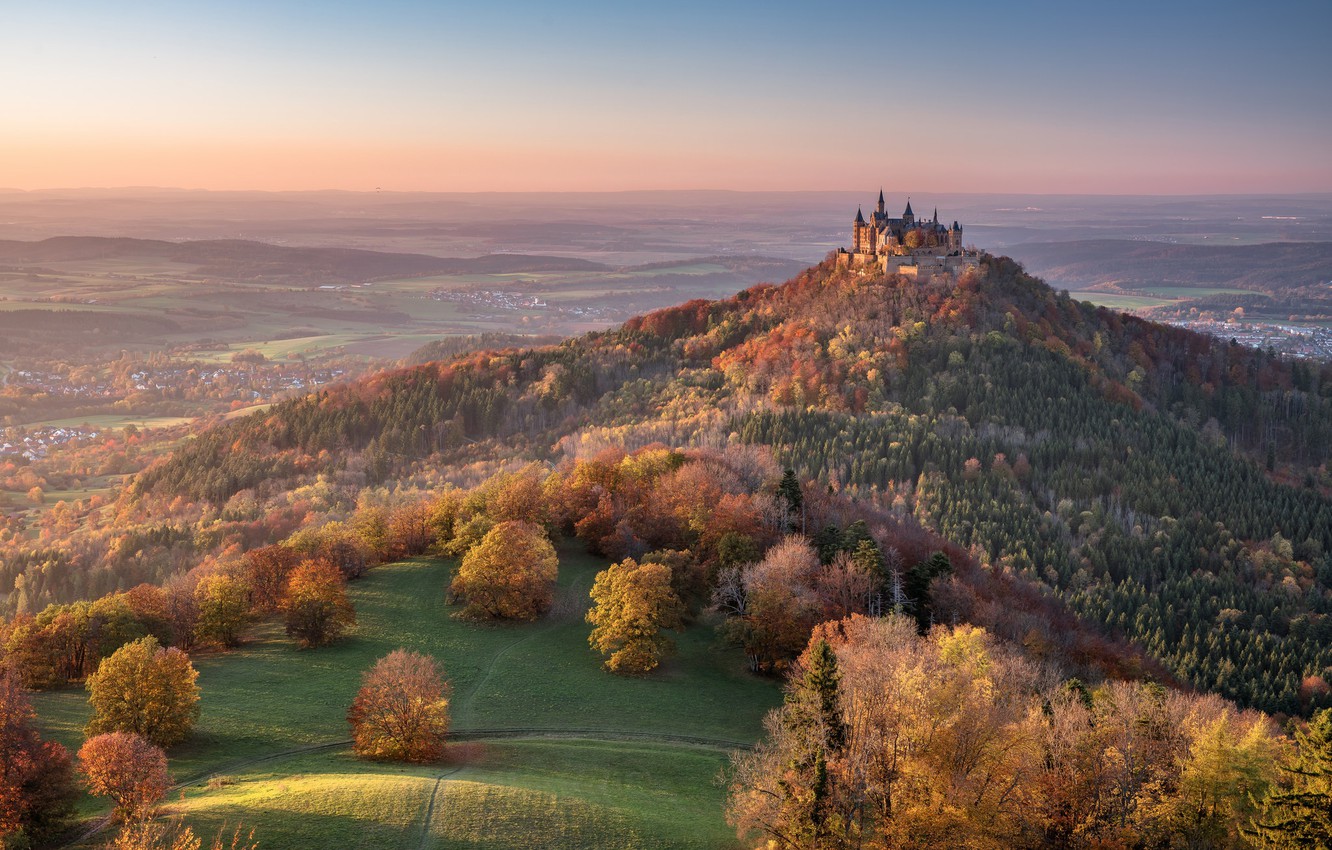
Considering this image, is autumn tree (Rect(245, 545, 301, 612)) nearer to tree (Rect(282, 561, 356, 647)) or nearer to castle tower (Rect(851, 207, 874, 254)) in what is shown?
tree (Rect(282, 561, 356, 647))

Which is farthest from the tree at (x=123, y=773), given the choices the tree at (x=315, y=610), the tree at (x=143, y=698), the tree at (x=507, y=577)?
the tree at (x=507, y=577)

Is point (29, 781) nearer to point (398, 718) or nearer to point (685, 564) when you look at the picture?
point (398, 718)

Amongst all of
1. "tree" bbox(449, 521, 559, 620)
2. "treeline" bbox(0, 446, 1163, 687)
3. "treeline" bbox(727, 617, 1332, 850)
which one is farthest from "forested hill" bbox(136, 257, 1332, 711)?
"treeline" bbox(727, 617, 1332, 850)

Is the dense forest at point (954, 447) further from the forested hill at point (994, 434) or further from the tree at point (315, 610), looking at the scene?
the tree at point (315, 610)

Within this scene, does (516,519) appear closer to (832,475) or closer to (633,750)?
(633,750)

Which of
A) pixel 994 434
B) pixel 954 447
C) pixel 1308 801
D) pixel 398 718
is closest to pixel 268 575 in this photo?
pixel 398 718

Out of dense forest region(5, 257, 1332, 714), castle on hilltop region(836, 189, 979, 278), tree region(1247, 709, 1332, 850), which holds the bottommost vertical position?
dense forest region(5, 257, 1332, 714)
